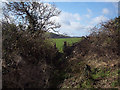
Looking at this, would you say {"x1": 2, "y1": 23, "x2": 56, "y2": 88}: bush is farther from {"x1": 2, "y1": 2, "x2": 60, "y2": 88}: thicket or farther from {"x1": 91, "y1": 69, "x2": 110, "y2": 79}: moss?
{"x1": 91, "y1": 69, "x2": 110, "y2": 79}: moss

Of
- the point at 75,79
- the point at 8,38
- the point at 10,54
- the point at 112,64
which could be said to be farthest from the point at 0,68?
the point at 112,64

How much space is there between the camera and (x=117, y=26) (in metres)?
9.80

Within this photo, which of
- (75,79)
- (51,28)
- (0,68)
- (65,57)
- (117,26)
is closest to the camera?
(0,68)

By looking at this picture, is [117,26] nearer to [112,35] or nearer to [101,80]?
[112,35]

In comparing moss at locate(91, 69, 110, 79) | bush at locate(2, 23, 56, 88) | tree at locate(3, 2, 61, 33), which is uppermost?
tree at locate(3, 2, 61, 33)

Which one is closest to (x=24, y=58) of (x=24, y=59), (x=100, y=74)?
(x=24, y=59)

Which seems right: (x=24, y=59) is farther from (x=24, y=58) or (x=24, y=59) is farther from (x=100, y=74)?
(x=100, y=74)

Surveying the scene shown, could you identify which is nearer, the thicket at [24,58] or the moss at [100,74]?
the thicket at [24,58]

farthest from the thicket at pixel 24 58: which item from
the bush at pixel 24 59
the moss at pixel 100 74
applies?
the moss at pixel 100 74

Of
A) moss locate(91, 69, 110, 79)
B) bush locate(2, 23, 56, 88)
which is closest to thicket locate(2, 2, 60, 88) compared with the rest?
bush locate(2, 23, 56, 88)

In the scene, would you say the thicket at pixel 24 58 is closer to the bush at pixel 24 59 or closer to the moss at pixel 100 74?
the bush at pixel 24 59

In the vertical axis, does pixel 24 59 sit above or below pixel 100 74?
above

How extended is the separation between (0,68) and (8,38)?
1860 mm

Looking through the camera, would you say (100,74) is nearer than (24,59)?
No
